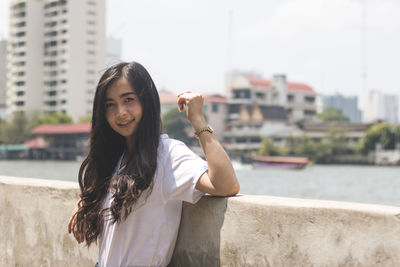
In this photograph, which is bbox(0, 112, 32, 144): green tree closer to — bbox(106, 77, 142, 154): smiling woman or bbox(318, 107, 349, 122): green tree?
bbox(318, 107, 349, 122): green tree

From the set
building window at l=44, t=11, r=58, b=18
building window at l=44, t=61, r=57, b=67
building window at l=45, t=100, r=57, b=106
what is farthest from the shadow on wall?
building window at l=44, t=11, r=58, b=18

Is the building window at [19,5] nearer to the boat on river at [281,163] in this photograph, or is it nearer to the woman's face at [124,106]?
the boat on river at [281,163]

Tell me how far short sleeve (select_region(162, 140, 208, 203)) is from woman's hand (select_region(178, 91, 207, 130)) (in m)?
0.09

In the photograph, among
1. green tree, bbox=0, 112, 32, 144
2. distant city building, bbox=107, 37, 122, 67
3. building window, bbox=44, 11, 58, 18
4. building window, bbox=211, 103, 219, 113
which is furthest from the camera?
distant city building, bbox=107, 37, 122, 67

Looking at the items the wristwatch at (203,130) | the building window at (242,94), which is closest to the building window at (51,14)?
the building window at (242,94)

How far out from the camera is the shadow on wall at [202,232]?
2006 millimetres

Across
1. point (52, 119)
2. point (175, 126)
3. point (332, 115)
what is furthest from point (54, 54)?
point (332, 115)

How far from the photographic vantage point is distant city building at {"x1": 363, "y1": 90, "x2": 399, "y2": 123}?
11741 centimetres

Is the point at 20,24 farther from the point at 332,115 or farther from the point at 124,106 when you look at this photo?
the point at 124,106

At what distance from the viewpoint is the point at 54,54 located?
252ft

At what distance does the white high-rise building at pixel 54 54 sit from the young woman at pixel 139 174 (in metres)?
73.6

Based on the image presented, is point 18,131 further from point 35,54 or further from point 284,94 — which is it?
point 284,94

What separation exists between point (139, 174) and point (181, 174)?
125 mm

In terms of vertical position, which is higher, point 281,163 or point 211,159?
point 211,159
